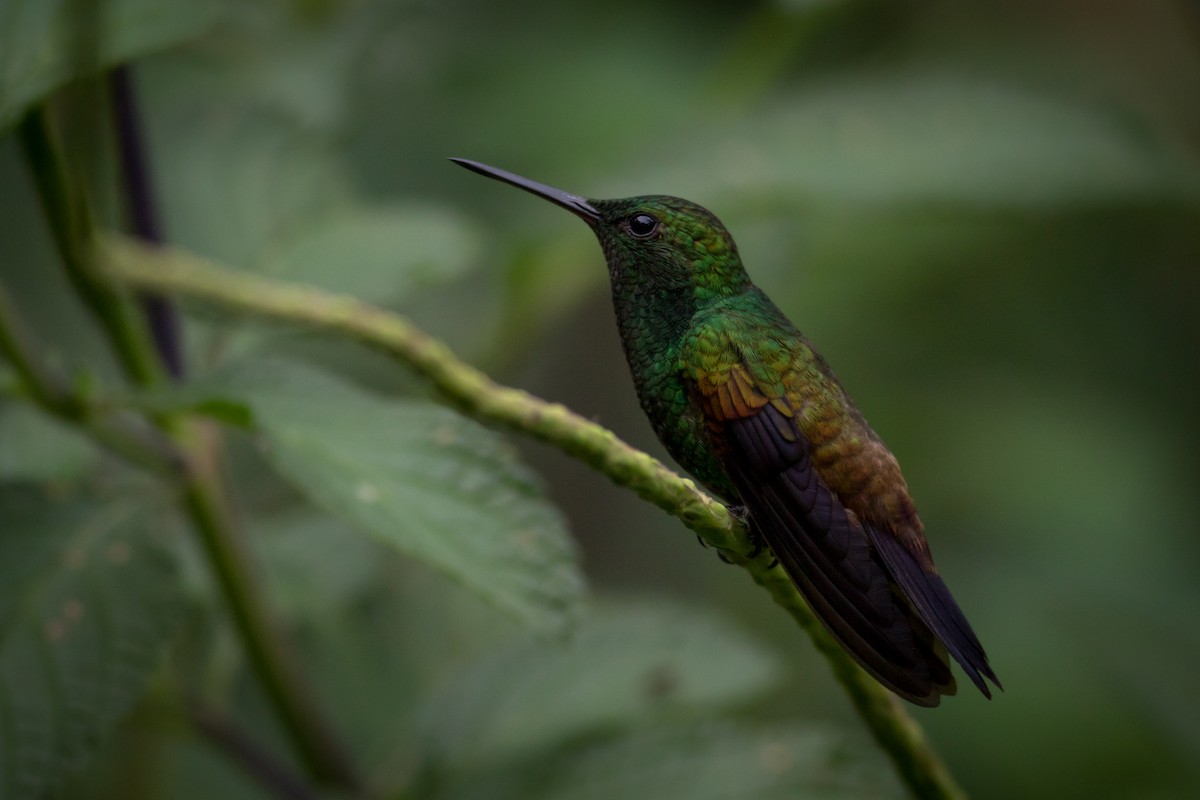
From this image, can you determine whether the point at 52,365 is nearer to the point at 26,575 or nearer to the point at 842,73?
the point at 26,575

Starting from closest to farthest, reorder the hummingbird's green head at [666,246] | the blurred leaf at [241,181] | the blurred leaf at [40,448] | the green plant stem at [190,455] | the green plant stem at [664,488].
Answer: the green plant stem at [664,488], the hummingbird's green head at [666,246], the green plant stem at [190,455], the blurred leaf at [40,448], the blurred leaf at [241,181]

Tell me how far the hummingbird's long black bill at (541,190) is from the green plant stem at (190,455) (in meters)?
0.61

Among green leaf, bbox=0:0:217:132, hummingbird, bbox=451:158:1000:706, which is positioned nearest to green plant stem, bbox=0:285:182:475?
green leaf, bbox=0:0:217:132

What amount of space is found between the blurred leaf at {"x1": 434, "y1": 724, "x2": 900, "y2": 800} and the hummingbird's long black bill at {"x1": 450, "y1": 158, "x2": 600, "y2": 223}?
0.86m

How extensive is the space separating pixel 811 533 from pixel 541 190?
39 cm

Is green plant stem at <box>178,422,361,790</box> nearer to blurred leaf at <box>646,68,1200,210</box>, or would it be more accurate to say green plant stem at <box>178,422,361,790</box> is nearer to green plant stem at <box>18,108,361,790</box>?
green plant stem at <box>18,108,361,790</box>

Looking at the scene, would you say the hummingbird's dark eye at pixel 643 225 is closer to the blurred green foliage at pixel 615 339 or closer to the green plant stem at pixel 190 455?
the blurred green foliage at pixel 615 339

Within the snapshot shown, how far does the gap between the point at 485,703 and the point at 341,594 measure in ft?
1.53

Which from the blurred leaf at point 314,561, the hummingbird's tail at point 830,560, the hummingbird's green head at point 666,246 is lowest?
the blurred leaf at point 314,561

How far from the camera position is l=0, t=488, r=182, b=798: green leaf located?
1.39 meters

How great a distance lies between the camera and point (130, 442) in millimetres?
1572

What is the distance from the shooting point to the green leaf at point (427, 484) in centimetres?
131

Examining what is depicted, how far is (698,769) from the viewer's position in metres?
1.69

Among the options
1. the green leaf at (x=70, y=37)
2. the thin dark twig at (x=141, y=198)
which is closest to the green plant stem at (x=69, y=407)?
the thin dark twig at (x=141, y=198)
